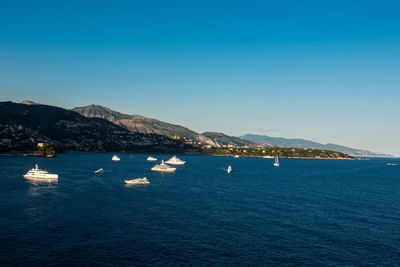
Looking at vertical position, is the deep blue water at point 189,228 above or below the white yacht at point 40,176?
below

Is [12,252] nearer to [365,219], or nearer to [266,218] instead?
[266,218]

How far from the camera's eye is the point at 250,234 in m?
68.8

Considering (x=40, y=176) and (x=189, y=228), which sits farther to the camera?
(x=40, y=176)

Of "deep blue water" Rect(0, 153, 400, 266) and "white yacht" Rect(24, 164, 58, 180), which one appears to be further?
"white yacht" Rect(24, 164, 58, 180)

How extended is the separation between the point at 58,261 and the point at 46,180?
4065 inches

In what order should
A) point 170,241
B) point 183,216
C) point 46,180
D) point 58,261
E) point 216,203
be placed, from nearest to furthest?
1. point 58,261
2. point 170,241
3. point 183,216
4. point 216,203
5. point 46,180

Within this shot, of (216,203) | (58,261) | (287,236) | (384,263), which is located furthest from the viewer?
(216,203)

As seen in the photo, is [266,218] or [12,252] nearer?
[12,252]

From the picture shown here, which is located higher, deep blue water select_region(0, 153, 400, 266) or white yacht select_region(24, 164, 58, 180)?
white yacht select_region(24, 164, 58, 180)

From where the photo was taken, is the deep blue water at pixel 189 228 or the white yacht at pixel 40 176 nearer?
the deep blue water at pixel 189 228

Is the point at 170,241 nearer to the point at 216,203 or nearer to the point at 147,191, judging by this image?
the point at 216,203

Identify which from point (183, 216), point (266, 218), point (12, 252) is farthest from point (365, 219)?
point (12, 252)

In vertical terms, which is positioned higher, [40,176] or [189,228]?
[40,176]

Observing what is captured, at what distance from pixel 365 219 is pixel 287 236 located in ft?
104
